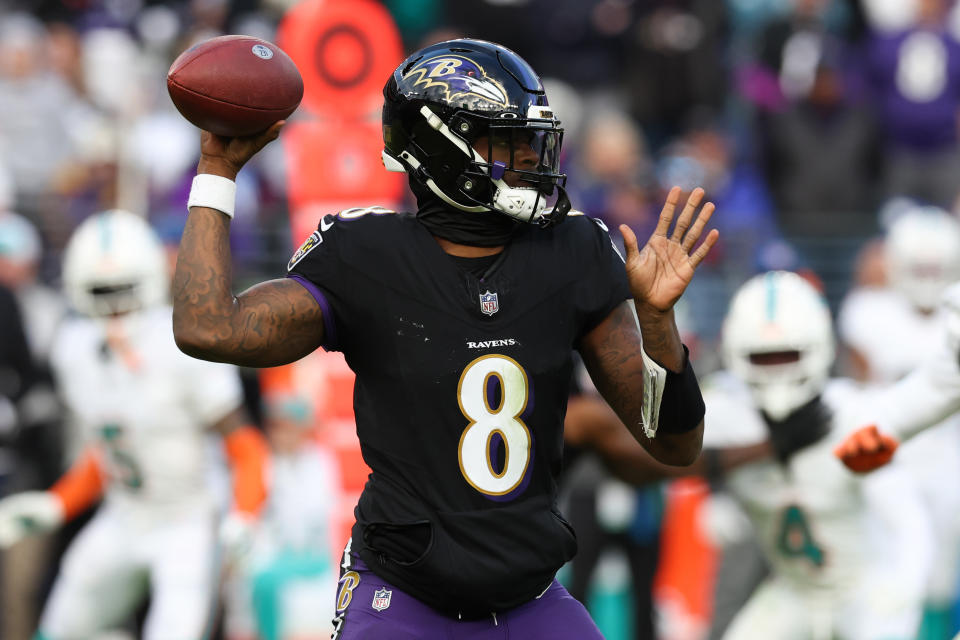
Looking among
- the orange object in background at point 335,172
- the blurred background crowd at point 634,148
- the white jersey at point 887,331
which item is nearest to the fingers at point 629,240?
the orange object in background at point 335,172

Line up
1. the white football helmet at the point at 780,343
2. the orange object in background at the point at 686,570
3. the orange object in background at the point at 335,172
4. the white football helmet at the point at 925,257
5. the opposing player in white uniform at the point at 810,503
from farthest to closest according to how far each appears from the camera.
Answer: the white football helmet at the point at 925,257, the orange object in background at the point at 686,570, the orange object in background at the point at 335,172, the white football helmet at the point at 780,343, the opposing player in white uniform at the point at 810,503

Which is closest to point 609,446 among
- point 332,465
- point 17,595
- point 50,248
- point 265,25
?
point 332,465

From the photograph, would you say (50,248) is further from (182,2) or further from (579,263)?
(579,263)

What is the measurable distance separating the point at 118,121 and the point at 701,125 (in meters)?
3.96

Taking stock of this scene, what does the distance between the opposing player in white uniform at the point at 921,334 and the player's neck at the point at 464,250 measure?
4619 millimetres

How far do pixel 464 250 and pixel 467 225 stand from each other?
0.20 ft

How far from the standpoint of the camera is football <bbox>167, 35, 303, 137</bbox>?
3408 mm

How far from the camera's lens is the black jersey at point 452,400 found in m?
3.52

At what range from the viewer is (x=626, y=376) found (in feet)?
12.1

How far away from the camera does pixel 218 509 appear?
21.7ft

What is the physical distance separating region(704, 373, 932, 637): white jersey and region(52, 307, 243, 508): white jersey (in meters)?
2.26

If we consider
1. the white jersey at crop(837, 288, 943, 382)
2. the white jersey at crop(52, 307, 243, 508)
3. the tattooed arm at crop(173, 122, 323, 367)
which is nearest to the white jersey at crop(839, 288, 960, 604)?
the white jersey at crop(837, 288, 943, 382)

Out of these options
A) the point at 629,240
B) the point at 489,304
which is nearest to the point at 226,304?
the point at 489,304

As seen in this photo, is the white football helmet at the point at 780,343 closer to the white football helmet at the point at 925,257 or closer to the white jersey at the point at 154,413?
the white jersey at the point at 154,413
